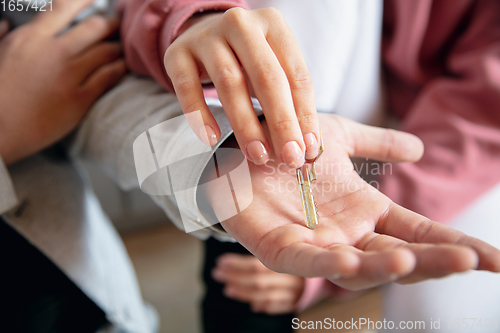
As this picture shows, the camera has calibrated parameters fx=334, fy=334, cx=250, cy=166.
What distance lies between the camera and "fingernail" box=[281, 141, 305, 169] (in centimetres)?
17

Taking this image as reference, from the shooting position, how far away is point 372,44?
0.27 meters

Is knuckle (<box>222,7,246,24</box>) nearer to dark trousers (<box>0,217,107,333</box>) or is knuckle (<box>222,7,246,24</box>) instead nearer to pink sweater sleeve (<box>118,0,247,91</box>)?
pink sweater sleeve (<box>118,0,247,91</box>)

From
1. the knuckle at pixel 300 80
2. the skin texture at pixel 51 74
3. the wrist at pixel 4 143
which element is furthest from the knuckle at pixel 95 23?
the knuckle at pixel 300 80

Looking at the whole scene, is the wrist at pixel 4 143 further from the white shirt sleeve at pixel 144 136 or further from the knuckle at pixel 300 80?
the knuckle at pixel 300 80

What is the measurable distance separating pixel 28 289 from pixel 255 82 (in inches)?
10.5

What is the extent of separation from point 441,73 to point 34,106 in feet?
1.20

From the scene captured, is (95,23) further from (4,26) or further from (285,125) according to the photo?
(285,125)

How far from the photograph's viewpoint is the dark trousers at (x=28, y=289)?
283mm

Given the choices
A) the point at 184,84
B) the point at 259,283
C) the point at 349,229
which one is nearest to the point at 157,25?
the point at 184,84

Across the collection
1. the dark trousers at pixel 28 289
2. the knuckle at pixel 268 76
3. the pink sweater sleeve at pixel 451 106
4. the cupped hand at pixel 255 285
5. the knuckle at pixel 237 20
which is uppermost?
the knuckle at pixel 237 20

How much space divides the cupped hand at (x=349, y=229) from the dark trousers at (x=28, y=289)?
7.4 inches

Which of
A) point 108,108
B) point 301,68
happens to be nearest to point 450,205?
point 301,68

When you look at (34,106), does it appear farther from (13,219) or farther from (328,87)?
(328,87)

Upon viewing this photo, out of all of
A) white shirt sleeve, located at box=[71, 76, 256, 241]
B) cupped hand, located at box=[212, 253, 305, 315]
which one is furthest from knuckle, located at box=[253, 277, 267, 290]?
white shirt sleeve, located at box=[71, 76, 256, 241]
